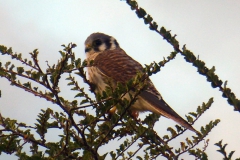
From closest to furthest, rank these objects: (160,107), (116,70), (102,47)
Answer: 1. (160,107)
2. (116,70)
3. (102,47)

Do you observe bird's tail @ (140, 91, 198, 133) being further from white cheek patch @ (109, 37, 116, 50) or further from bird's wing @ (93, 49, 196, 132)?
white cheek patch @ (109, 37, 116, 50)

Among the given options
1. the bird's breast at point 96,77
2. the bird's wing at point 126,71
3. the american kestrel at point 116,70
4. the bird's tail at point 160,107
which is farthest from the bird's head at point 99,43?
the bird's tail at point 160,107

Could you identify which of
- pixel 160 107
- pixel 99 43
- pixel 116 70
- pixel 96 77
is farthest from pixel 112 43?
pixel 160 107

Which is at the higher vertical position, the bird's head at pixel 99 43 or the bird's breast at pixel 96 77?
the bird's head at pixel 99 43

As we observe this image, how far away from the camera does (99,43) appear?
6.78m

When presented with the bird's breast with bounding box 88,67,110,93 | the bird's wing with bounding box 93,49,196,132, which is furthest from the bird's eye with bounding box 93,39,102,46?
the bird's breast with bounding box 88,67,110,93

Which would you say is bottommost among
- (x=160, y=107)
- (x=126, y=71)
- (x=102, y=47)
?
(x=160, y=107)

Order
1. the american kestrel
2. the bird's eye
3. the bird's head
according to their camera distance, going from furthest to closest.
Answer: the bird's eye
the bird's head
the american kestrel

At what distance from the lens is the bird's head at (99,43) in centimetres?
660

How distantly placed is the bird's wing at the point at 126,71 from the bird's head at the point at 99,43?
0.22 m

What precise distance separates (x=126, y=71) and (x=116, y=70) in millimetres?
141

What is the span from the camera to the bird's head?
660 cm

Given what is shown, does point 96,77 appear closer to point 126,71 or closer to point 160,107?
point 126,71

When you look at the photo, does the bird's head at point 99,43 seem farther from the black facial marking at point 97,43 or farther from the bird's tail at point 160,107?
the bird's tail at point 160,107
